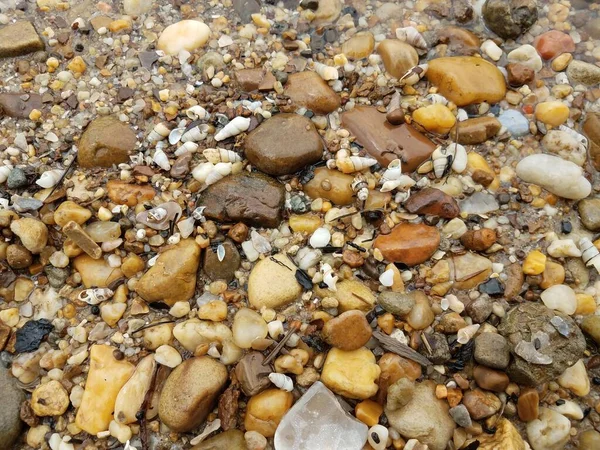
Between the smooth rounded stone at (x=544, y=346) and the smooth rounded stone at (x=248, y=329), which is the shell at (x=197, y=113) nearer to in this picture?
the smooth rounded stone at (x=248, y=329)

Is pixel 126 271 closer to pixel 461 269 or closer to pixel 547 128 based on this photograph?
pixel 461 269

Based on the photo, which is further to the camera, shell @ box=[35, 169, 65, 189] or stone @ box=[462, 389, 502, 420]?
shell @ box=[35, 169, 65, 189]

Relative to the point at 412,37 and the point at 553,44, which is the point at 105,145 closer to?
the point at 412,37

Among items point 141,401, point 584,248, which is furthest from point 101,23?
point 584,248

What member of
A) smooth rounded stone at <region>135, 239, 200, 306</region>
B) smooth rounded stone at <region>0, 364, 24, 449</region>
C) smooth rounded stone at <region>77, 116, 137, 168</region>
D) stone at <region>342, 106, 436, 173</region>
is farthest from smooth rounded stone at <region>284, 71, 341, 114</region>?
smooth rounded stone at <region>0, 364, 24, 449</region>

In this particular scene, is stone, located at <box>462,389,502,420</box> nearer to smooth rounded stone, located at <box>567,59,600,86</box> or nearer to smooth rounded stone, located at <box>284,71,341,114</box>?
smooth rounded stone, located at <box>284,71,341,114</box>

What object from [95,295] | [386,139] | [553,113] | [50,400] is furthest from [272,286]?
[553,113]
